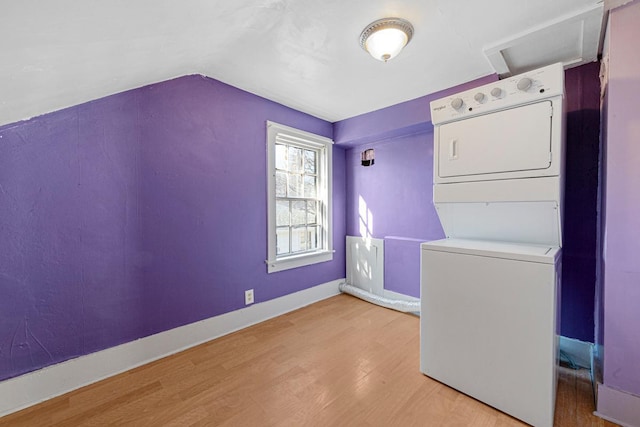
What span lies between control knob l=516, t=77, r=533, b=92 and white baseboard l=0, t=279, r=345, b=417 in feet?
8.22

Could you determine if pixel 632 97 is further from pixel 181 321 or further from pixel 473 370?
pixel 181 321

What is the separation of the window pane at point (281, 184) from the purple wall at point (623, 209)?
244cm

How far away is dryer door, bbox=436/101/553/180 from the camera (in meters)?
1.36

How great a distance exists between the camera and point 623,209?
129 centimetres

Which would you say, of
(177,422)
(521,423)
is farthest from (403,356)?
(177,422)

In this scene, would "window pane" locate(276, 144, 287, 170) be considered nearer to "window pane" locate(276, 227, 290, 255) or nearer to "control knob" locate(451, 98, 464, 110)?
"window pane" locate(276, 227, 290, 255)

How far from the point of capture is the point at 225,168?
2273mm

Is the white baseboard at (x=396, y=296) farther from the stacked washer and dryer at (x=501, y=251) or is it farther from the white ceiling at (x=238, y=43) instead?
the white ceiling at (x=238, y=43)

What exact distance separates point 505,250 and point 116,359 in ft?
8.20

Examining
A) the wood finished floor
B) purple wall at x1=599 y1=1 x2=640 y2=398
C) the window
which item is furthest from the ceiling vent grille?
the wood finished floor

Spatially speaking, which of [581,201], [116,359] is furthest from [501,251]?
[116,359]

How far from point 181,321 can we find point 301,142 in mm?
2089

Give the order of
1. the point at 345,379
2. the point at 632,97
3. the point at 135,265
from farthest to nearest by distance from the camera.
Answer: the point at 135,265 → the point at 345,379 → the point at 632,97

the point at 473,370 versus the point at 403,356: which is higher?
the point at 473,370
